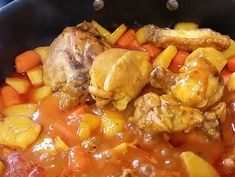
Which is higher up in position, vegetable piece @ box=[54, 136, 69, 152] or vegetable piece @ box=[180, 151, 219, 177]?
vegetable piece @ box=[54, 136, 69, 152]

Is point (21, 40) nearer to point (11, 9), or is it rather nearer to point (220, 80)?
point (11, 9)

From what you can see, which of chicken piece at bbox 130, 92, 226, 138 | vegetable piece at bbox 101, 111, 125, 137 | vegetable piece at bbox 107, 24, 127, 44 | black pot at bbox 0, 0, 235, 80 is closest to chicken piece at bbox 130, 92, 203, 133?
chicken piece at bbox 130, 92, 226, 138

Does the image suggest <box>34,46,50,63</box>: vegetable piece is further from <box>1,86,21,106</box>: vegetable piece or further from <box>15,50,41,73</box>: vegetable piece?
<box>1,86,21,106</box>: vegetable piece

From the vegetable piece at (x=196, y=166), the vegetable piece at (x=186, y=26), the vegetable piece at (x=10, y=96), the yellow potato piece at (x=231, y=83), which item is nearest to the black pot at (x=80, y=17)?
the vegetable piece at (x=186, y=26)

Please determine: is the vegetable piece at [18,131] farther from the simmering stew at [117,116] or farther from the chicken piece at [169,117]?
the chicken piece at [169,117]

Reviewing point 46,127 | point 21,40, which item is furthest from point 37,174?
point 21,40

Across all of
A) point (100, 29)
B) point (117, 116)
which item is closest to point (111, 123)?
point (117, 116)
